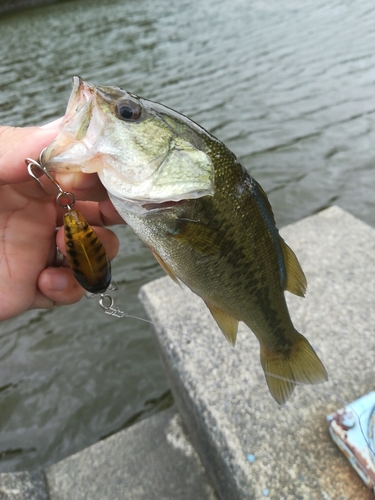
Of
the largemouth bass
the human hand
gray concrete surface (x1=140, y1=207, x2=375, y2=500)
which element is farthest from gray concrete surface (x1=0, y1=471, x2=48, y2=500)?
the largemouth bass

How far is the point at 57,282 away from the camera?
197 cm

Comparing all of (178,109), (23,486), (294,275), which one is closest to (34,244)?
(294,275)

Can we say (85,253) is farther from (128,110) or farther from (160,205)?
(128,110)

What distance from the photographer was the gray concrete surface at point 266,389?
189 centimetres

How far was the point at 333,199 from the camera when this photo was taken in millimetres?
5660

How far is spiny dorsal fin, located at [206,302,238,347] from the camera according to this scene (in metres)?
1.59

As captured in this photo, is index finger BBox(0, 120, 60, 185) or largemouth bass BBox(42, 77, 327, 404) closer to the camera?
largemouth bass BBox(42, 77, 327, 404)

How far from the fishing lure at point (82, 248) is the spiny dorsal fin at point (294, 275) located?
673mm

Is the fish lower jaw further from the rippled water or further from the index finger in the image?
the rippled water

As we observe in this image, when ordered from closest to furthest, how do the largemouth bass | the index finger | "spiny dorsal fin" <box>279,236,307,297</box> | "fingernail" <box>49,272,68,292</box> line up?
the largemouth bass
the index finger
"spiny dorsal fin" <box>279,236,307,297</box>
"fingernail" <box>49,272,68,292</box>

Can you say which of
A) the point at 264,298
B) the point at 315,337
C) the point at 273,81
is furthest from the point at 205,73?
the point at 264,298

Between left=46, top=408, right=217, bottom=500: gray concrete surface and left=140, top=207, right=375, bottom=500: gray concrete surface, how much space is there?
0.17m

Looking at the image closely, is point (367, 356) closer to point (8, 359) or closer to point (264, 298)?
point (264, 298)

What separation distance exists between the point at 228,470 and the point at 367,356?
97cm
